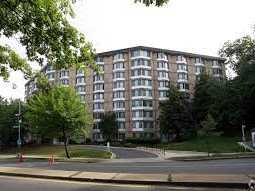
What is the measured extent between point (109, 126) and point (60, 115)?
4429 centimetres

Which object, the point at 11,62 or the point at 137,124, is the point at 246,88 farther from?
the point at 11,62

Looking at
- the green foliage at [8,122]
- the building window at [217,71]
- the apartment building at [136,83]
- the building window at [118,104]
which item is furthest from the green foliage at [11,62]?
the building window at [217,71]

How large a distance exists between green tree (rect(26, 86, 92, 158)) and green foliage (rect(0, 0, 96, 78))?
41.2 metres

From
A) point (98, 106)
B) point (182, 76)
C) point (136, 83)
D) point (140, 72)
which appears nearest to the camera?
point (136, 83)

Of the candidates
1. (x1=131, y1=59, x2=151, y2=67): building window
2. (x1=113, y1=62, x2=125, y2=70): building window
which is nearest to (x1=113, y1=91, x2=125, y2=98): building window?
(x1=113, y1=62, x2=125, y2=70): building window

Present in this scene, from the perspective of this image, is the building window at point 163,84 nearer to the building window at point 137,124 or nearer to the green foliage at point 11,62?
the building window at point 137,124

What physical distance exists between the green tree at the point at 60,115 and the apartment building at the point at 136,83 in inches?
1797

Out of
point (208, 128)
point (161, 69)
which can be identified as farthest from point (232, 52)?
point (208, 128)

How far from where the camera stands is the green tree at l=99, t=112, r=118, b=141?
94.1m

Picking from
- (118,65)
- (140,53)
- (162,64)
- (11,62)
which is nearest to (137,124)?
(118,65)

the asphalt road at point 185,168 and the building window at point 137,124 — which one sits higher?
the building window at point 137,124

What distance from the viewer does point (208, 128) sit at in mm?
52062

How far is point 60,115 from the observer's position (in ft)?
165

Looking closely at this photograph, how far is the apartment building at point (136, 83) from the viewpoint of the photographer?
328ft
